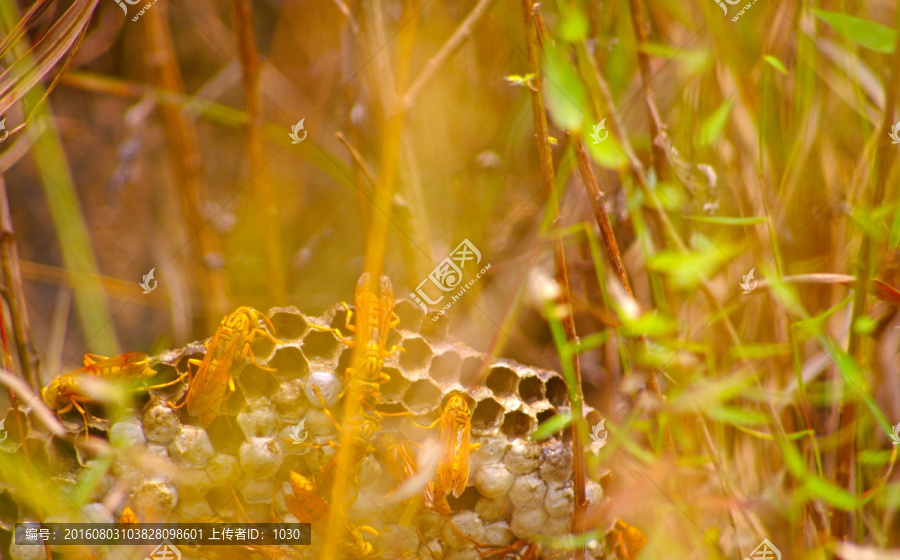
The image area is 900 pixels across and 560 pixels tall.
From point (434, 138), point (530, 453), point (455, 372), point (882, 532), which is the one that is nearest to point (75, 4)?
point (434, 138)

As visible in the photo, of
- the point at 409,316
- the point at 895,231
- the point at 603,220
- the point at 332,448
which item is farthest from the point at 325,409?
the point at 895,231

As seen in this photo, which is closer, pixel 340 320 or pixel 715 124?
pixel 340 320

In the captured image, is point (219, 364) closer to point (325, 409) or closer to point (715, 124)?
point (325, 409)

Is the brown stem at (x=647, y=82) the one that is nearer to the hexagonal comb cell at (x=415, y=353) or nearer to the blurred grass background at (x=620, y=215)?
the blurred grass background at (x=620, y=215)

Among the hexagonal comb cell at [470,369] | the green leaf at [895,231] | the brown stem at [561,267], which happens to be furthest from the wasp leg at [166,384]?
the green leaf at [895,231]

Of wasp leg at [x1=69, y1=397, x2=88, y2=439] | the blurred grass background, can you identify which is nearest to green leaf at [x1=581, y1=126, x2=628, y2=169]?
the blurred grass background

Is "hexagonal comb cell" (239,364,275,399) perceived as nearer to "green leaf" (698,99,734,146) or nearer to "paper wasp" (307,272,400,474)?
"paper wasp" (307,272,400,474)
